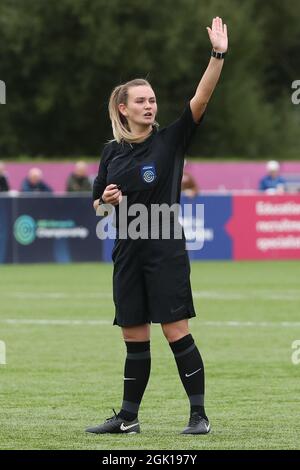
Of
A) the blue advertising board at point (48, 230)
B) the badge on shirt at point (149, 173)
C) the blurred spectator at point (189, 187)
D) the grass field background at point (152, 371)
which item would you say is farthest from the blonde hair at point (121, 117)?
the blurred spectator at point (189, 187)

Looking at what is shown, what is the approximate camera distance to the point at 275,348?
1269cm

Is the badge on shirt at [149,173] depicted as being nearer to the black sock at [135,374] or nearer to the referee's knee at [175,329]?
the referee's knee at [175,329]

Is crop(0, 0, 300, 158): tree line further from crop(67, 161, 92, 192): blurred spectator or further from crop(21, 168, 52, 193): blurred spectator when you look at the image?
crop(21, 168, 52, 193): blurred spectator

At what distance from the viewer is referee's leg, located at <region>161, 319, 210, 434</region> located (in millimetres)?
8086

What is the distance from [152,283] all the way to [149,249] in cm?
20

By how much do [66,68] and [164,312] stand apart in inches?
1673

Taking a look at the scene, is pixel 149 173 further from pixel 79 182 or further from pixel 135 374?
pixel 79 182

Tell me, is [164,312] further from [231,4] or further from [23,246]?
[231,4]

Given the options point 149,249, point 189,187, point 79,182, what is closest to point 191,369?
point 149,249

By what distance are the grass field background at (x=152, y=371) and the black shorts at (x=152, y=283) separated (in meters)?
0.72

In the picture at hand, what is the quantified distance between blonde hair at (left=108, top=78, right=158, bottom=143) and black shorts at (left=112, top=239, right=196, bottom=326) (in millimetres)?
620

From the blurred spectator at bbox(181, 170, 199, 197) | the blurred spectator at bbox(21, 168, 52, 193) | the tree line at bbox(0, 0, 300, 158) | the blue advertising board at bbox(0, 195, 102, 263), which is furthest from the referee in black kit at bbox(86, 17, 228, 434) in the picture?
the tree line at bbox(0, 0, 300, 158)

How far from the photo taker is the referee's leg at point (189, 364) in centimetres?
809
